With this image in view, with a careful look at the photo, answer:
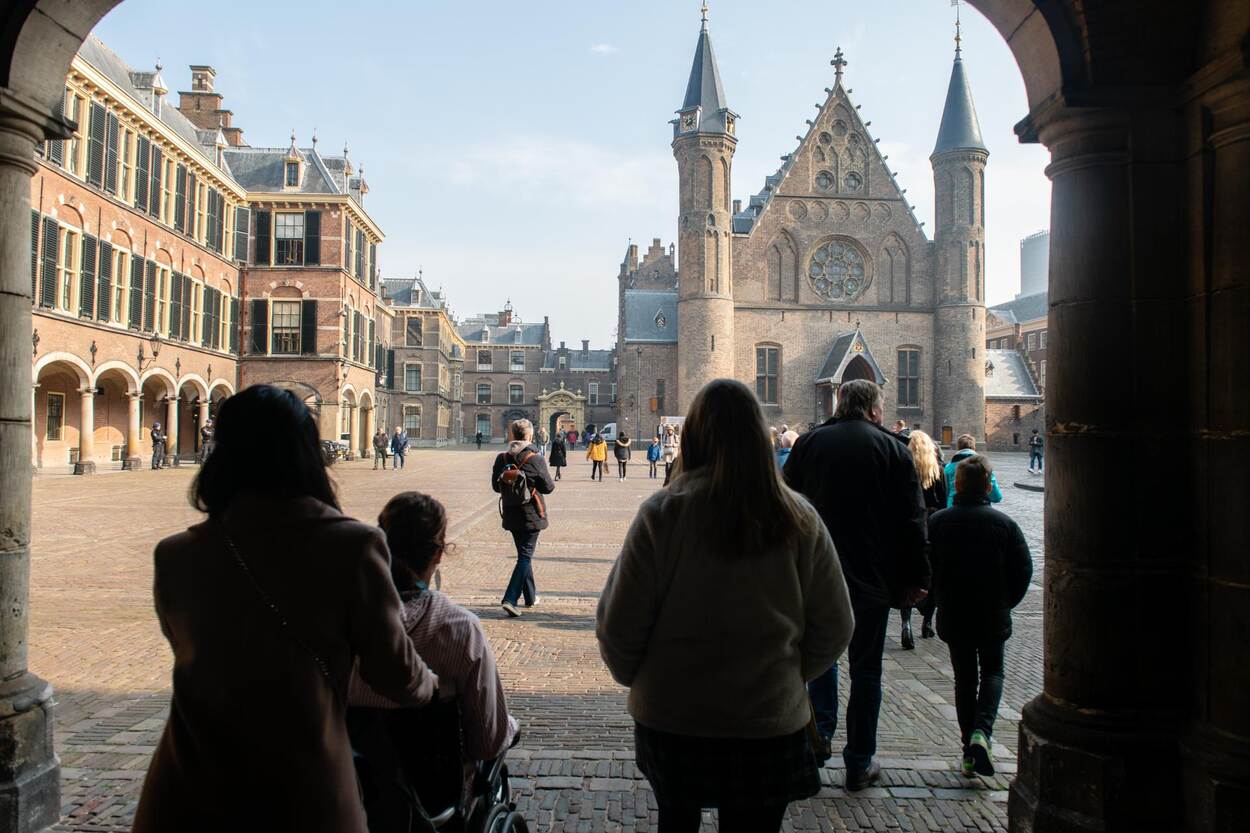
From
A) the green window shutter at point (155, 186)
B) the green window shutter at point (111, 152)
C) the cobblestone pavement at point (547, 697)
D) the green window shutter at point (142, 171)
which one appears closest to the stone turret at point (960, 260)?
the cobblestone pavement at point (547, 697)

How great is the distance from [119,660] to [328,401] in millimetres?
29026

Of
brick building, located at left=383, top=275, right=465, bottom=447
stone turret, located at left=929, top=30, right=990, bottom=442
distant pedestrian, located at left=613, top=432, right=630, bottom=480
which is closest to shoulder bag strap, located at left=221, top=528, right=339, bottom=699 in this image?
distant pedestrian, located at left=613, top=432, right=630, bottom=480

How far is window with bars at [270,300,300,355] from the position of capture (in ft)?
110

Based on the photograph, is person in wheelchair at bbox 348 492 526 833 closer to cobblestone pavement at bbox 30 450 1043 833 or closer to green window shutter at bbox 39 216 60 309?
cobblestone pavement at bbox 30 450 1043 833

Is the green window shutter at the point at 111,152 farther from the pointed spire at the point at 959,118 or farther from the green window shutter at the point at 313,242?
the pointed spire at the point at 959,118

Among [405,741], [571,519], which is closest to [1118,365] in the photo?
[405,741]

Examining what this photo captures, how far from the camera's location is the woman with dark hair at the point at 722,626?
89.0 inches

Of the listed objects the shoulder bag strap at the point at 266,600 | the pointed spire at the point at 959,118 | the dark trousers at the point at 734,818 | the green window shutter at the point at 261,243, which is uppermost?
the pointed spire at the point at 959,118

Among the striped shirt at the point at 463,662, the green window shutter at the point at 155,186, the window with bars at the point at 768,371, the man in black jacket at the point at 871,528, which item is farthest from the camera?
the window with bars at the point at 768,371

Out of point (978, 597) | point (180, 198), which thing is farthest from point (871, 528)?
point (180, 198)

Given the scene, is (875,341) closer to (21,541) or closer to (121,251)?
(121,251)

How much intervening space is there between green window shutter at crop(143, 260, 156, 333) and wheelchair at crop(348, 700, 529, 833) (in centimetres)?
2826

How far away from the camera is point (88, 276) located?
23266 mm

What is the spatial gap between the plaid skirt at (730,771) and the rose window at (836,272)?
133 ft
